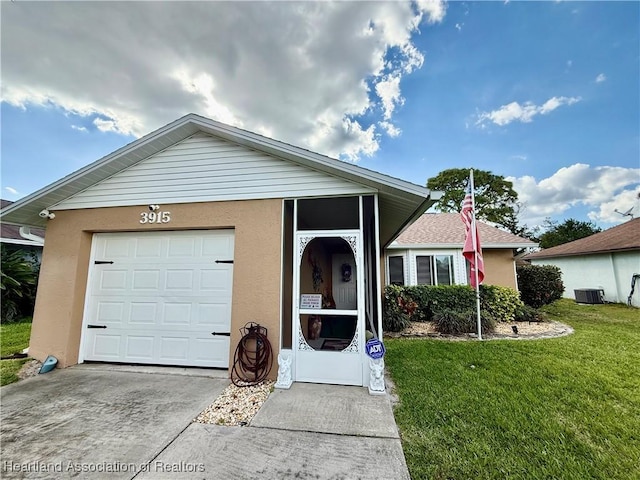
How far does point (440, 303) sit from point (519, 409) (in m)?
5.82

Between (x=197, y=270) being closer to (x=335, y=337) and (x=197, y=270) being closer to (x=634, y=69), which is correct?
(x=335, y=337)

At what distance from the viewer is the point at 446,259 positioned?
10.1m

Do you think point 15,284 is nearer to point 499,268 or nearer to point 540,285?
point 499,268

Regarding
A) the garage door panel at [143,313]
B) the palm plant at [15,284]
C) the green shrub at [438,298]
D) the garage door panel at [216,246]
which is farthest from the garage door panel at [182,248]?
the palm plant at [15,284]

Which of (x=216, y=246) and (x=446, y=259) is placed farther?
(x=446, y=259)

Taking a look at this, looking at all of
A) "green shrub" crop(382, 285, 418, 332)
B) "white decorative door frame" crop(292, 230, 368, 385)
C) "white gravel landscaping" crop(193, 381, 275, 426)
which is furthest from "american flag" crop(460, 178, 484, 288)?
"white gravel landscaping" crop(193, 381, 275, 426)

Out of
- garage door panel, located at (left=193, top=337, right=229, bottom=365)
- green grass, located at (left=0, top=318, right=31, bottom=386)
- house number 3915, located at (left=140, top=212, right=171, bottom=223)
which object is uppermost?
house number 3915, located at (left=140, top=212, right=171, bottom=223)

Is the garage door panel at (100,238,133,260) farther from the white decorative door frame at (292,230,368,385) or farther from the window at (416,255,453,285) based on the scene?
the window at (416,255,453,285)

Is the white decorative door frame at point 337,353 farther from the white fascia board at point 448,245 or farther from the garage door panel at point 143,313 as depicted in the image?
the white fascia board at point 448,245

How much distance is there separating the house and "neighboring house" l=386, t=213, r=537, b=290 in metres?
5.47

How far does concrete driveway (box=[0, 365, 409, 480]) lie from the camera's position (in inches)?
88.1

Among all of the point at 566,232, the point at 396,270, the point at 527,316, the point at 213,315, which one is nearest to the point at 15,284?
the point at 213,315

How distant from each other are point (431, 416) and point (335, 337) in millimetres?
2964

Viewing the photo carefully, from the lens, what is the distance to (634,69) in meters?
8.49
